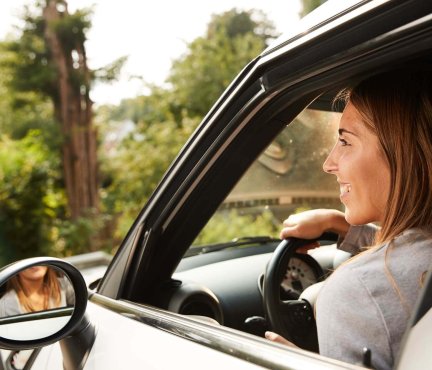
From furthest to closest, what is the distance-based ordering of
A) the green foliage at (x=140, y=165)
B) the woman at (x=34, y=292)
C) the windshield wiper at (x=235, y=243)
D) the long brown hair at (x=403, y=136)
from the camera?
the green foliage at (x=140, y=165) < the windshield wiper at (x=235, y=243) < the woman at (x=34, y=292) < the long brown hair at (x=403, y=136)

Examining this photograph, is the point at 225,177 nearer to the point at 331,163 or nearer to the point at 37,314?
the point at 331,163

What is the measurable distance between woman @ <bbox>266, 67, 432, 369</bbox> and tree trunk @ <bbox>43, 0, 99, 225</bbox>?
52.0ft

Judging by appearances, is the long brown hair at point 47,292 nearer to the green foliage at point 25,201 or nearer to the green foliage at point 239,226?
the green foliage at point 239,226

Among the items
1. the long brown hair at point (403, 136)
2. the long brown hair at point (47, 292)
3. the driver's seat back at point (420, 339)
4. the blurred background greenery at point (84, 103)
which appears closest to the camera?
the driver's seat back at point (420, 339)

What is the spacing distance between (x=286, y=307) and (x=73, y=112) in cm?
1614

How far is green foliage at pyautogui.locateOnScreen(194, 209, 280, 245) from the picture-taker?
Result: 92.7 inches

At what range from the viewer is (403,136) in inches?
54.5

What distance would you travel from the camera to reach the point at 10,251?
471 inches

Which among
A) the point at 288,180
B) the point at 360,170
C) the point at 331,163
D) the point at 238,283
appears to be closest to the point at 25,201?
the point at 238,283

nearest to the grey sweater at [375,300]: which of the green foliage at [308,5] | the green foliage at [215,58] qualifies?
the green foliage at [308,5]

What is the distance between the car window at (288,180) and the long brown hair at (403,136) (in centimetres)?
29

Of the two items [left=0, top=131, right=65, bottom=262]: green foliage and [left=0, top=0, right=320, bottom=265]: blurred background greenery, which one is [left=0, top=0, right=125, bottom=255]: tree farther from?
[left=0, top=131, right=65, bottom=262]: green foliage

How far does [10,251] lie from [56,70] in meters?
6.83

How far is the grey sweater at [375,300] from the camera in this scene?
1.13 meters
